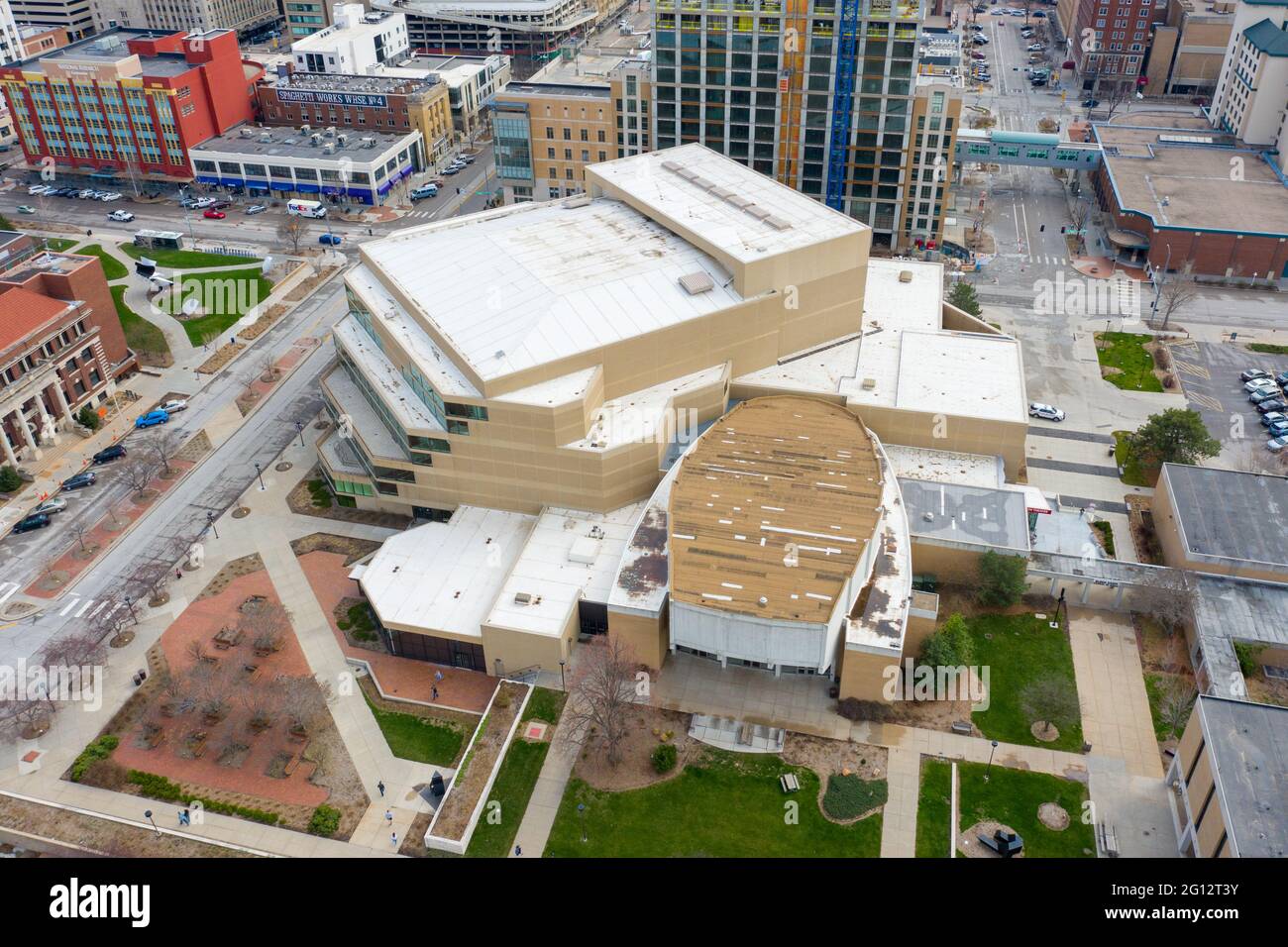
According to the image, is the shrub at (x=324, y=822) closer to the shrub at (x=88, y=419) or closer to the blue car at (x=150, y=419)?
the blue car at (x=150, y=419)

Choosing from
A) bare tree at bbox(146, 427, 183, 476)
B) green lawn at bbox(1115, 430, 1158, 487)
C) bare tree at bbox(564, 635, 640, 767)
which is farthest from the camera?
bare tree at bbox(146, 427, 183, 476)

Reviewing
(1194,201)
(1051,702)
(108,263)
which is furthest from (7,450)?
(1194,201)

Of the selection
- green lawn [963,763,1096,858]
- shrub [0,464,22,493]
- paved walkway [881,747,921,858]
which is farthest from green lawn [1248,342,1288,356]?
shrub [0,464,22,493]

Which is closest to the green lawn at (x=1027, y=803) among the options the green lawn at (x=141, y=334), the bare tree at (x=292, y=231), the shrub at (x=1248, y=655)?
the shrub at (x=1248, y=655)

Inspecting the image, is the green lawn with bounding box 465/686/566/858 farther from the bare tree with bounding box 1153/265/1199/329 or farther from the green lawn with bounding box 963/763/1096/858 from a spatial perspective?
the bare tree with bounding box 1153/265/1199/329

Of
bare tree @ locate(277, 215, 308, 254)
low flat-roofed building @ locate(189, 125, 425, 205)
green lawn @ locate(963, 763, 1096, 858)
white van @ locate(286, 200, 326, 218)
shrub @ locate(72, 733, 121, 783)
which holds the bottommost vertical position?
green lawn @ locate(963, 763, 1096, 858)

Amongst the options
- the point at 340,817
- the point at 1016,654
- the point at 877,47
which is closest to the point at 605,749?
the point at 340,817
